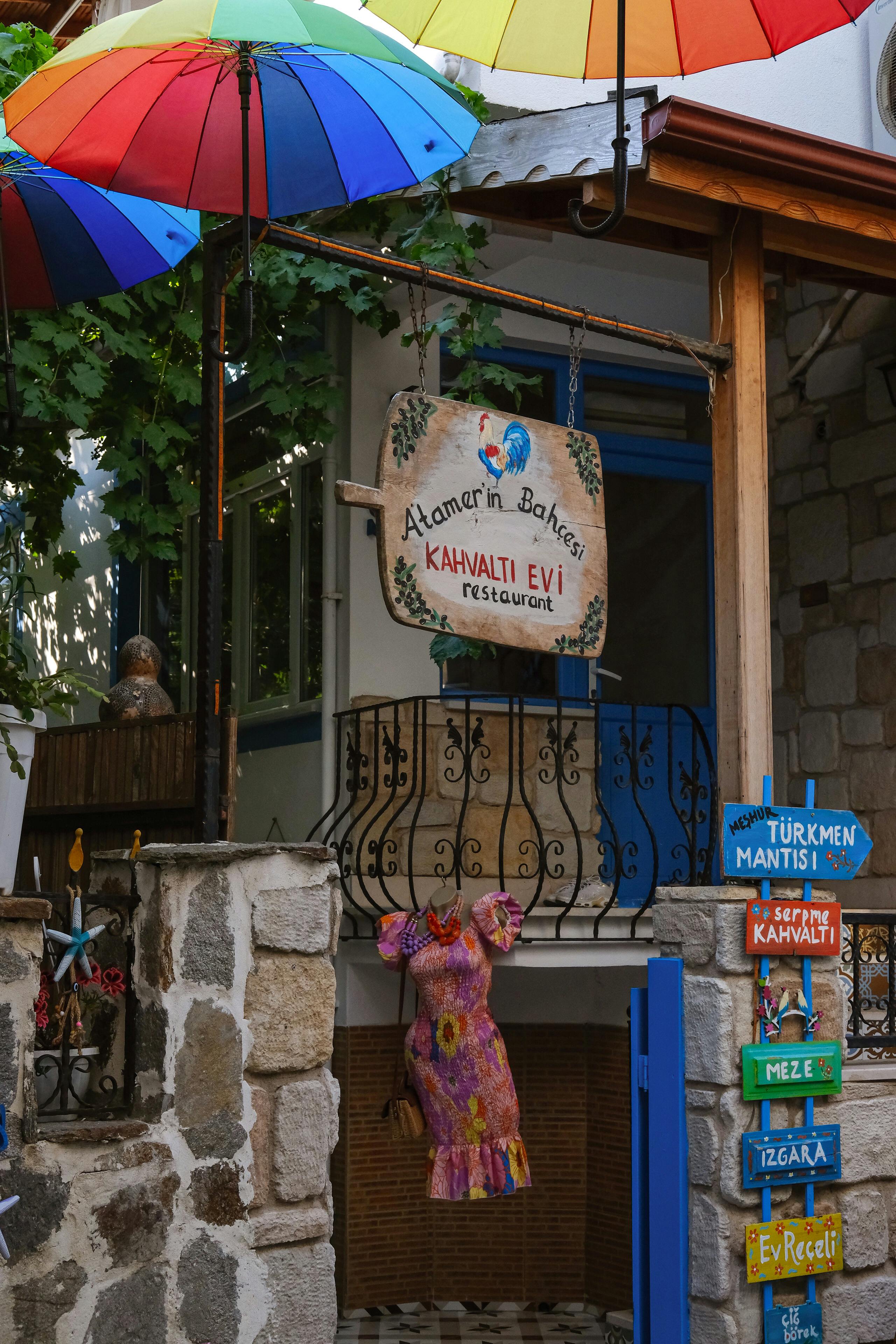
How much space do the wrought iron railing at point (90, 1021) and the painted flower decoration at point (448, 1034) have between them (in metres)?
1.90

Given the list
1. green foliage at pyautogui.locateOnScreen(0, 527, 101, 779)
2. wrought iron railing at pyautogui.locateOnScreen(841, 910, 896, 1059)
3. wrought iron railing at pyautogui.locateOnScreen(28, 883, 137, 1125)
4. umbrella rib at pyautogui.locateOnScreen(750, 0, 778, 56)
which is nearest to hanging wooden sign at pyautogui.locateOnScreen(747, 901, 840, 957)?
wrought iron railing at pyautogui.locateOnScreen(841, 910, 896, 1059)

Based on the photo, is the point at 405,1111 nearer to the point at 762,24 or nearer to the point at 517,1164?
the point at 517,1164

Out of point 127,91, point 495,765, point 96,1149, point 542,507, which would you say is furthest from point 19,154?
point 495,765

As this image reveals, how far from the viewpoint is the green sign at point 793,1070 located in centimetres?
459

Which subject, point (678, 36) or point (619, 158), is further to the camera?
point (678, 36)

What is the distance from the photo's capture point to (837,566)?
7480 mm

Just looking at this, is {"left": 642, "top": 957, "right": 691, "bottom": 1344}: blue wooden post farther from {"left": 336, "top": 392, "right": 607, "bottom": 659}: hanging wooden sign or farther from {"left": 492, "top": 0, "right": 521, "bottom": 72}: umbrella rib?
{"left": 492, "top": 0, "right": 521, "bottom": 72}: umbrella rib

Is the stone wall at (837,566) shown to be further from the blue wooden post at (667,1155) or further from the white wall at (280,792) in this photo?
the blue wooden post at (667,1155)

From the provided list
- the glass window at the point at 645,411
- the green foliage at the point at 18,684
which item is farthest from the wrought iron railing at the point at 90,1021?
the glass window at the point at 645,411

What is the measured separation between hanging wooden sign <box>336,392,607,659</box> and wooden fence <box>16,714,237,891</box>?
1.21 metres

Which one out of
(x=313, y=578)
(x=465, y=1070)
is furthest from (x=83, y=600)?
(x=465, y=1070)

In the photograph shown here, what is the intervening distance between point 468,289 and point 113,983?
7.77 feet

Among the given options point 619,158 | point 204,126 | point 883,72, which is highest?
point 883,72

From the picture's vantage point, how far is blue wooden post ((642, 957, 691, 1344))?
4617 millimetres
